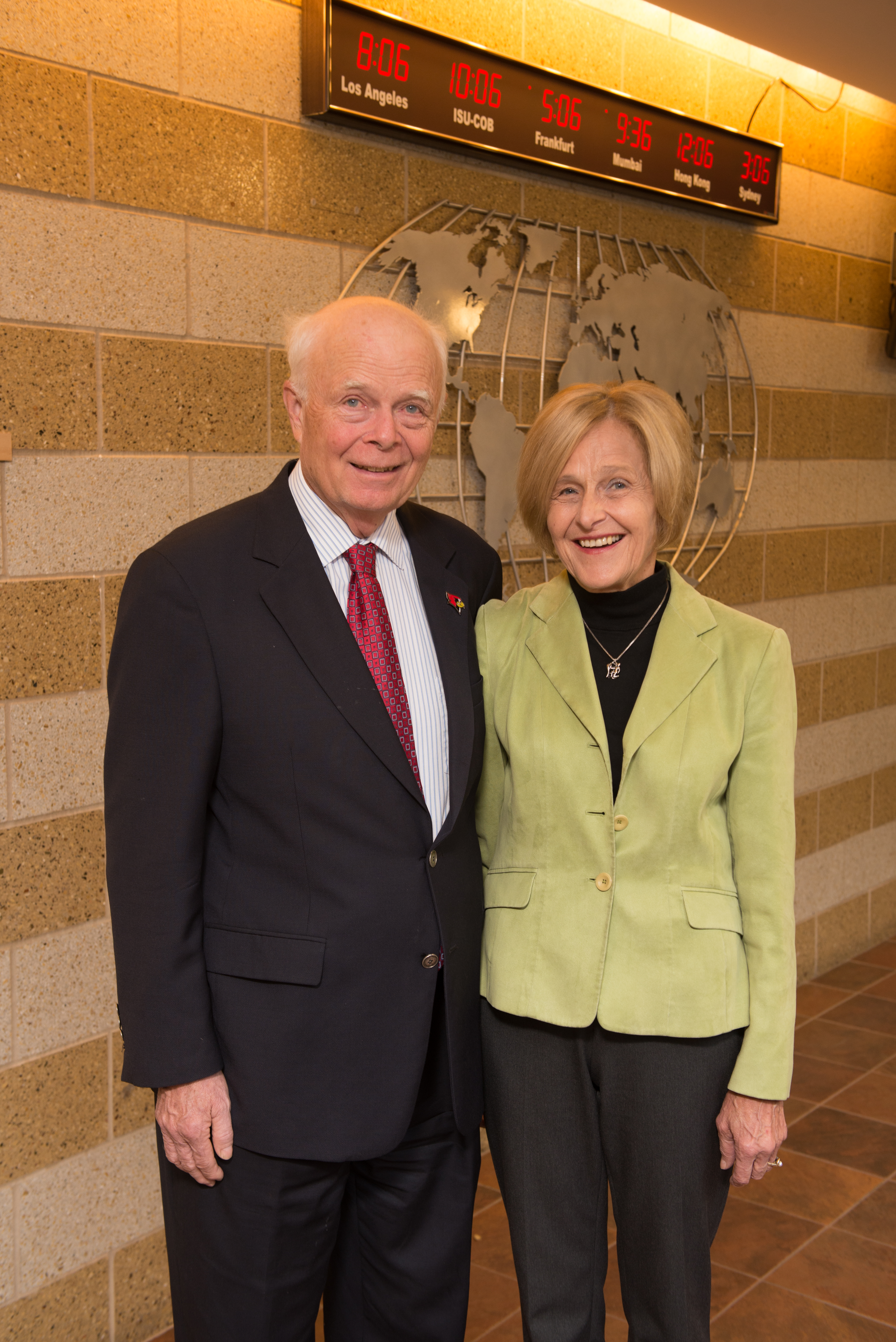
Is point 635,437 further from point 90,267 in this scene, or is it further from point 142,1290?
point 142,1290

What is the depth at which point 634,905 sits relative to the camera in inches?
66.6

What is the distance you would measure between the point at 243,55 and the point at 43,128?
0.52 meters

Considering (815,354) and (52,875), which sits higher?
(815,354)

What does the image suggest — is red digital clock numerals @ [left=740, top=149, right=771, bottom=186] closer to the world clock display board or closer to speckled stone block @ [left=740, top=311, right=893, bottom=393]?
the world clock display board

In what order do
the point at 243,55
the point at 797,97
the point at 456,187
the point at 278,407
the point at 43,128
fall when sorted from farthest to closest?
the point at 797,97, the point at 456,187, the point at 278,407, the point at 243,55, the point at 43,128

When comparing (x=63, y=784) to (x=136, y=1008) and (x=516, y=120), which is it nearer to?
(x=136, y=1008)

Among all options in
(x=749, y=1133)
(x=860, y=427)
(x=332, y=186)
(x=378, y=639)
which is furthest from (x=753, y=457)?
(x=749, y=1133)

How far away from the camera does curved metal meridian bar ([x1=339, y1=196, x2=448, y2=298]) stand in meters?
2.74

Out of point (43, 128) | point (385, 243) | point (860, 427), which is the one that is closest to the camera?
point (43, 128)

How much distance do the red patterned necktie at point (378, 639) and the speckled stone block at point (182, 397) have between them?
840 mm

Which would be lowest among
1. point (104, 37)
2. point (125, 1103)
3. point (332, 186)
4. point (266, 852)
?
point (125, 1103)

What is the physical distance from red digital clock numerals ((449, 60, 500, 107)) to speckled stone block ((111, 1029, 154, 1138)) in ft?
7.18

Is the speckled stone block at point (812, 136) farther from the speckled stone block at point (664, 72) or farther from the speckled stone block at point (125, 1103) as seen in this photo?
the speckled stone block at point (125, 1103)

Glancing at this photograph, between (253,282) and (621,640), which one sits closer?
(621,640)
